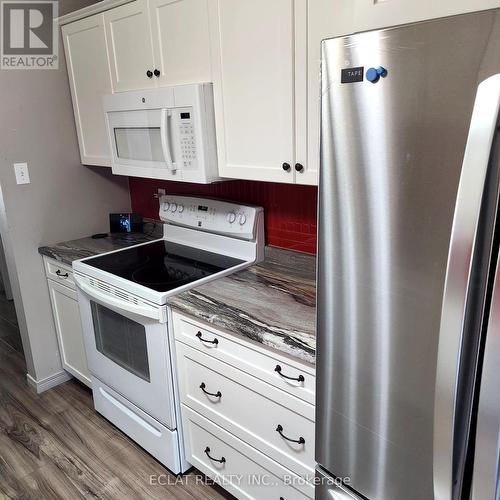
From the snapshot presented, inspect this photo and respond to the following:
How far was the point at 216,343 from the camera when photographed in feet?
5.34

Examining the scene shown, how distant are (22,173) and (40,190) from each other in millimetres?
131

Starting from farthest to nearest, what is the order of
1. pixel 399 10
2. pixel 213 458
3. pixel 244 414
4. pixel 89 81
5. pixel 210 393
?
pixel 89 81, pixel 213 458, pixel 210 393, pixel 244 414, pixel 399 10

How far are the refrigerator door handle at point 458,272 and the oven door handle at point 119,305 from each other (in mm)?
1128

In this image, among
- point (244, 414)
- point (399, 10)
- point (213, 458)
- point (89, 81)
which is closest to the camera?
point (399, 10)

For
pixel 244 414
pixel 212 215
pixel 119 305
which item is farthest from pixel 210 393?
pixel 212 215

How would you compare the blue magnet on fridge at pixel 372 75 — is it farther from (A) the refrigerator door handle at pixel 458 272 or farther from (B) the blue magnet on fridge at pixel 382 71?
(A) the refrigerator door handle at pixel 458 272

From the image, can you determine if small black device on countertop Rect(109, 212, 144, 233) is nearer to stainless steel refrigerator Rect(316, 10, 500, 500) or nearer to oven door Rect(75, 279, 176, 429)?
oven door Rect(75, 279, 176, 429)

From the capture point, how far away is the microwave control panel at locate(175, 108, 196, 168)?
1773 mm

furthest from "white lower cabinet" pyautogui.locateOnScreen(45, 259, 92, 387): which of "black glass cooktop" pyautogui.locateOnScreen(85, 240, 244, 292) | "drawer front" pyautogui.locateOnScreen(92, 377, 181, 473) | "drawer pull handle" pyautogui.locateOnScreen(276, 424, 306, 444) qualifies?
"drawer pull handle" pyautogui.locateOnScreen(276, 424, 306, 444)

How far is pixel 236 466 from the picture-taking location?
175 centimetres

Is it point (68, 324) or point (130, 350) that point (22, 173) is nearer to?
point (68, 324)

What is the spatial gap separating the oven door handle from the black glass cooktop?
0.09 m

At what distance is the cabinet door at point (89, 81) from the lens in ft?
7.09

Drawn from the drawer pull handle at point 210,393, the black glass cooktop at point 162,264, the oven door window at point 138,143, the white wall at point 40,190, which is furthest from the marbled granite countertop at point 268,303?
the white wall at point 40,190
